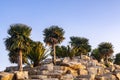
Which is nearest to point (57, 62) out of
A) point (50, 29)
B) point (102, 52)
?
point (50, 29)

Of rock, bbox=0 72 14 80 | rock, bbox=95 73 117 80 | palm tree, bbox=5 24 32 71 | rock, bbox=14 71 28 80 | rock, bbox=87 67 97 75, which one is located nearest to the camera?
rock, bbox=0 72 14 80

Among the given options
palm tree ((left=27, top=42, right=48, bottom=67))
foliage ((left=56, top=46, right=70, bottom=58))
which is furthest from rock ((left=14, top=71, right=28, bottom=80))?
foliage ((left=56, top=46, right=70, bottom=58))

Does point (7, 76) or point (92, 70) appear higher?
point (92, 70)

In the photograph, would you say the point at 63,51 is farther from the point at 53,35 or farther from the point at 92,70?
the point at 92,70

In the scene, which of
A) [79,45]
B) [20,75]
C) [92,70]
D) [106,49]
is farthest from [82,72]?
[106,49]

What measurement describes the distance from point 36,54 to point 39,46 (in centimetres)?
291

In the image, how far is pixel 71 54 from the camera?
7569 cm

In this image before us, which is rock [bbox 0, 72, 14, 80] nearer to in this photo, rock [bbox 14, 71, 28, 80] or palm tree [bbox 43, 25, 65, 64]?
rock [bbox 14, 71, 28, 80]

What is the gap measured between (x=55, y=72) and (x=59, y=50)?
31.8 m

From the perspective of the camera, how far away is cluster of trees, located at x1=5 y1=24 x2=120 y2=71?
54469mm

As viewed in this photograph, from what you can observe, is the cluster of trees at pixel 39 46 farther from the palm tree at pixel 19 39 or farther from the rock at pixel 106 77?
the rock at pixel 106 77

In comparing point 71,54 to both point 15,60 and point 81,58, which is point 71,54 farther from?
point 15,60

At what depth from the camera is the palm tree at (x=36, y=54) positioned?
6034cm

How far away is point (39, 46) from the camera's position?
62625 millimetres
